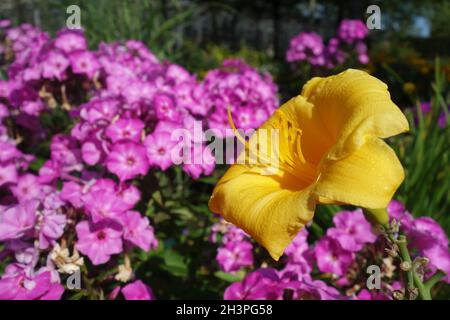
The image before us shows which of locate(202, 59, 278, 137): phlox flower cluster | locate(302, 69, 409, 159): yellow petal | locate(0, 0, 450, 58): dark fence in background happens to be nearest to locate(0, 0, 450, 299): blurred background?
locate(202, 59, 278, 137): phlox flower cluster

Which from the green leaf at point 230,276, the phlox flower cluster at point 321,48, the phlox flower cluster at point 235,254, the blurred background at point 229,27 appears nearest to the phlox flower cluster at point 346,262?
the phlox flower cluster at point 235,254

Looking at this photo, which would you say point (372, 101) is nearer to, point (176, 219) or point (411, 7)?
point (176, 219)

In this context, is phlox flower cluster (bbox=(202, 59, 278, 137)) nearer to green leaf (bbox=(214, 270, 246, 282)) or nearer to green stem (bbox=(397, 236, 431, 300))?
green leaf (bbox=(214, 270, 246, 282))

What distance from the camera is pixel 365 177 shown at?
0.83m

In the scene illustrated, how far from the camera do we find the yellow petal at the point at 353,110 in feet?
2.79

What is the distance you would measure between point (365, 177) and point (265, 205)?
216mm

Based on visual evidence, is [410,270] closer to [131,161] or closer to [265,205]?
[265,205]

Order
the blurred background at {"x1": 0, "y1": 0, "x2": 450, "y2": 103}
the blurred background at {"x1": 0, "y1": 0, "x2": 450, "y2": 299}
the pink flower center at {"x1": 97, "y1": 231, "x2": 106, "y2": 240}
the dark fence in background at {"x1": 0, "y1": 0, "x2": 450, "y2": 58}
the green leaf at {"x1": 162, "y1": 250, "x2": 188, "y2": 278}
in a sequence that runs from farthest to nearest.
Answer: the dark fence in background at {"x1": 0, "y1": 0, "x2": 450, "y2": 58} → the blurred background at {"x1": 0, "y1": 0, "x2": 450, "y2": 103} → the blurred background at {"x1": 0, "y1": 0, "x2": 450, "y2": 299} → the green leaf at {"x1": 162, "y1": 250, "x2": 188, "y2": 278} → the pink flower center at {"x1": 97, "y1": 231, "x2": 106, "y2": 240}

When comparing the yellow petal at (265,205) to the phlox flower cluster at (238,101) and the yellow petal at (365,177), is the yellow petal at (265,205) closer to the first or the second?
the yellow petal at (365,177)

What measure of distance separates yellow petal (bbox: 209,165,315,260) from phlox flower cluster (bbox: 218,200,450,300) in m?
0.31

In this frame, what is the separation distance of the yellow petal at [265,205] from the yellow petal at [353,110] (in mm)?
123

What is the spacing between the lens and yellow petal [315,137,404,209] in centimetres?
82

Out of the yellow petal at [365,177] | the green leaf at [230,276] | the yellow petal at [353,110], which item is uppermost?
the yellow petal at [353,110]

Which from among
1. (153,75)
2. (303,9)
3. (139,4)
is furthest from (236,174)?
(303,9)
